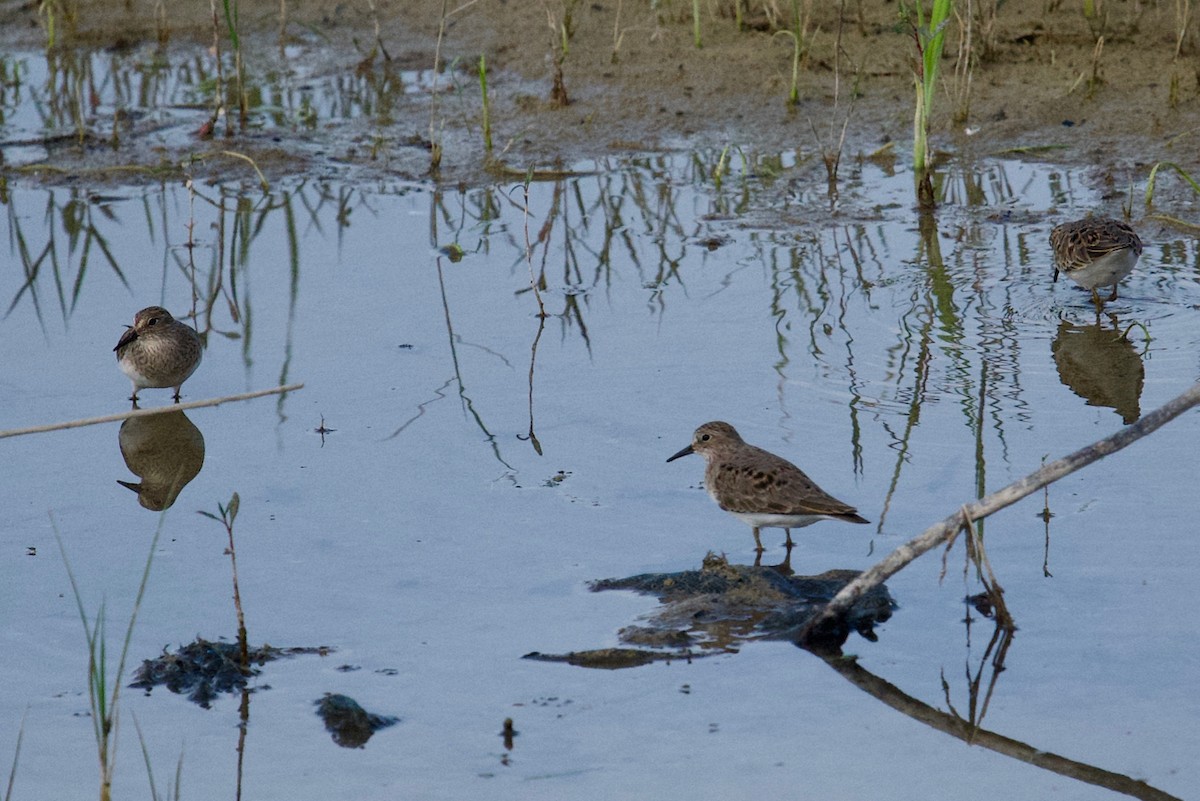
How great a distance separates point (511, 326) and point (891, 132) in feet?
15.5

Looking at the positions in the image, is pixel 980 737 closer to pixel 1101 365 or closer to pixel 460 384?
pixel 1101 365

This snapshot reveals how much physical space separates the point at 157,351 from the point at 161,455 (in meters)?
0.75

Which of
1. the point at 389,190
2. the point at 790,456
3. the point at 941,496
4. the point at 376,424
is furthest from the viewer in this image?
the point at 389,190

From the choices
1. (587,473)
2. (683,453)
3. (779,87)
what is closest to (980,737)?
(683,453)

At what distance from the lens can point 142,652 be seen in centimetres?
564

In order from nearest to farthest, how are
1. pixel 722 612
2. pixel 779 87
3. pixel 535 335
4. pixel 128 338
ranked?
pixel 722 612 < pixel 128 338 < pixel 535 335 < pixel 779 87

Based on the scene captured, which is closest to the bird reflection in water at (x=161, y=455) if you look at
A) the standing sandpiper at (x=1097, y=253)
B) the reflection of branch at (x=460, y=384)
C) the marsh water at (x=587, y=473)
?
the marsh water at (x=587, y=473)

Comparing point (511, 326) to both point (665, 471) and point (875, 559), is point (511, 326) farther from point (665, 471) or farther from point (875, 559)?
point (875, 559)

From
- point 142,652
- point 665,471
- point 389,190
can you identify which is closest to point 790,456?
point 665,471

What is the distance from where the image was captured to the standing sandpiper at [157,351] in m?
8.21

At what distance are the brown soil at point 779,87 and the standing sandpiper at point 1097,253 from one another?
231 cm

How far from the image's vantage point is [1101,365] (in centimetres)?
812

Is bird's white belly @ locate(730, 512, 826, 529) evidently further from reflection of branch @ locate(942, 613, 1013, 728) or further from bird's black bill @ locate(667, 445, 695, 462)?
reflection of branch @ locate(942, 613, 1013, 728)

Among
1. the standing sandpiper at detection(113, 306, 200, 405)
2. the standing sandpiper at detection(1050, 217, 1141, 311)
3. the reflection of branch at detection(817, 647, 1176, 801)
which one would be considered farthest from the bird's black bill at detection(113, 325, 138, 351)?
the standing sandpiper at detection(1050, 217, 1141, 311)
